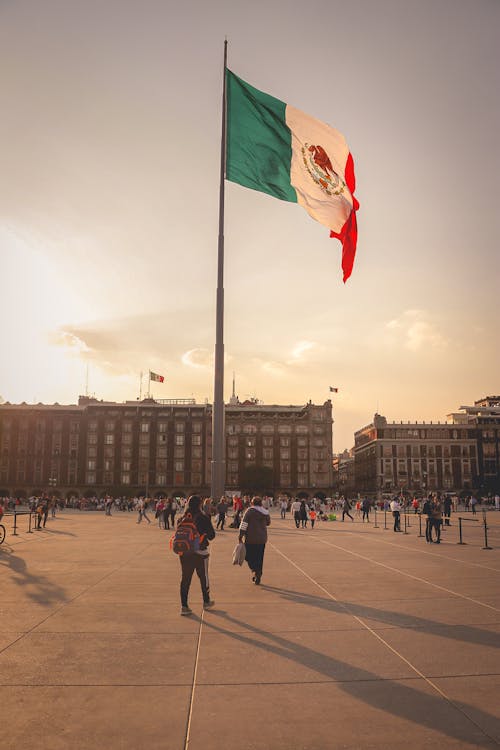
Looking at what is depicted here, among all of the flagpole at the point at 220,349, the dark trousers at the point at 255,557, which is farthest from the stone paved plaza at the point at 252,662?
the flagpole at the point at 220,349

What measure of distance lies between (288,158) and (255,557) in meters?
13.8

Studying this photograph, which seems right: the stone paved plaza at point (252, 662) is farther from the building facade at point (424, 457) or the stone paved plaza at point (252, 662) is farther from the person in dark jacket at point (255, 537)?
the building facade at point (424, 457)

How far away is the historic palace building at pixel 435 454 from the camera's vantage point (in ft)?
352

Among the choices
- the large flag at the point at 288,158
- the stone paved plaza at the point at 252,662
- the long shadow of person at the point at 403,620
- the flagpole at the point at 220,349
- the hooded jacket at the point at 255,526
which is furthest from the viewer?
the flagpole at the point at 220,349

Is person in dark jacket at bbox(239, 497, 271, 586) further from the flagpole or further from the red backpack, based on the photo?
the flagpole

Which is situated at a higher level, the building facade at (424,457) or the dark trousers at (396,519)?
the building facade at (424,457)

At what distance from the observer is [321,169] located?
1980 centimetres

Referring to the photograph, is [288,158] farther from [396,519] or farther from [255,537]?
[396,519]

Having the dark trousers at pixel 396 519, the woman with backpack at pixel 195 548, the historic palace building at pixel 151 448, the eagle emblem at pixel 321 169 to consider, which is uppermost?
the eagle emblem at pixel 321 169

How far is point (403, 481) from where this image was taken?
108 m

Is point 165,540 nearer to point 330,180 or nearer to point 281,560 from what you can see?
point 281,560

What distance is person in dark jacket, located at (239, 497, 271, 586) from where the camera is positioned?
34.1 ft

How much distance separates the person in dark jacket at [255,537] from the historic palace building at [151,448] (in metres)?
85.4

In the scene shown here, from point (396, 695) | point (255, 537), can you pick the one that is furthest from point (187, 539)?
point (396, 695)
